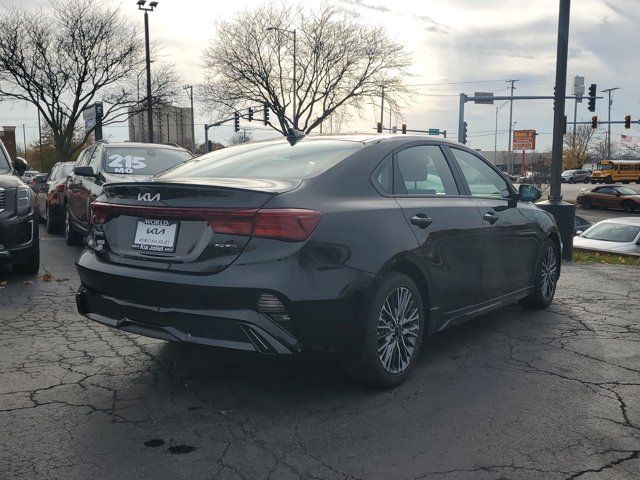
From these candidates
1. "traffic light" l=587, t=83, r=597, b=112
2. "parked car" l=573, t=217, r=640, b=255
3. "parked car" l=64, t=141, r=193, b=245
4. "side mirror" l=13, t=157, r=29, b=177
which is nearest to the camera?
"side mirror" l=13, t=157, r=29, b=177

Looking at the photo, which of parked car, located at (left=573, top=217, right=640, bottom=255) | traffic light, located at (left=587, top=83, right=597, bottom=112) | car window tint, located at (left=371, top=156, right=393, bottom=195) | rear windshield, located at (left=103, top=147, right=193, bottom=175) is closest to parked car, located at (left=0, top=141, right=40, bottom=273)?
rear windshield, located at (left=103, top=147, right=193, bottom=175)

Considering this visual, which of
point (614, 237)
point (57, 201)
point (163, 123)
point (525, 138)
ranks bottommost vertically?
point (614, 237)

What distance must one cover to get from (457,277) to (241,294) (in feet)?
5.86

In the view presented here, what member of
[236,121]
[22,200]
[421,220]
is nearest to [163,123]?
[236,121]

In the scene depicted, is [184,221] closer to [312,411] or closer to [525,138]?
[312,411]

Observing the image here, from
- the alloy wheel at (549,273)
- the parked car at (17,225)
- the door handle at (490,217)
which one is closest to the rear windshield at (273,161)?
the door handle at (490,217)

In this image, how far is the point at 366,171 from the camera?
404 cm

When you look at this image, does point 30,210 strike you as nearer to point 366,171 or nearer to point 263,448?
point 366,171

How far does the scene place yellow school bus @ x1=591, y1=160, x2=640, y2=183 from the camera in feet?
213

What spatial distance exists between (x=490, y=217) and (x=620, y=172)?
66.9 m

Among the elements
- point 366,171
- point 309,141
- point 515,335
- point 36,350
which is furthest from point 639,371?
point 36,350

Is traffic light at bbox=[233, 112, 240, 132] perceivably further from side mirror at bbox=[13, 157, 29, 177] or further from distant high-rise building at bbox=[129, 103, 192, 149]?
side mirror at bbox=[13, 157, 29, 177]

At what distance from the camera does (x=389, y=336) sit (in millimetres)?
3887

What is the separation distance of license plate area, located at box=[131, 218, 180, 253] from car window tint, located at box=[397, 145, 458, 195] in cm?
156
